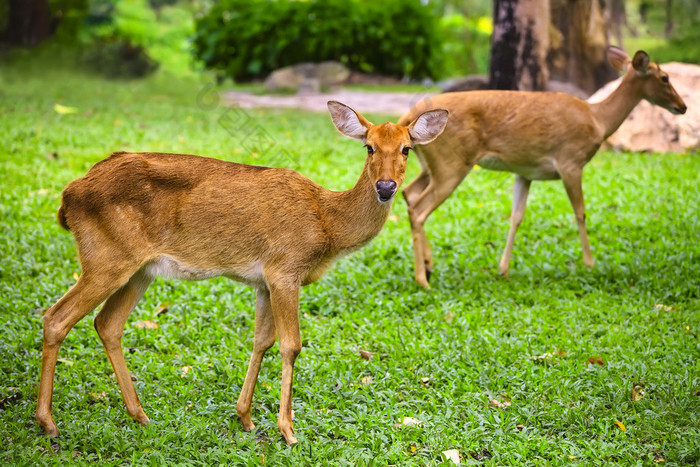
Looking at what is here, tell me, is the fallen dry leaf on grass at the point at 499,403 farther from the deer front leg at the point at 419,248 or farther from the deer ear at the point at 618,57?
the deer ear at the point at 618,57

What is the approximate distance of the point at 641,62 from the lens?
733cm

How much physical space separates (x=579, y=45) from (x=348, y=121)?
10.5 m

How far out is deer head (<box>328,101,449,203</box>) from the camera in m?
4.18

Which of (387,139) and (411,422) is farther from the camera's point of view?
(411,422)

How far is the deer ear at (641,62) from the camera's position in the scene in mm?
7230

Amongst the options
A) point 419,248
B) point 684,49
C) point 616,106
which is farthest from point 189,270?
point 684,49

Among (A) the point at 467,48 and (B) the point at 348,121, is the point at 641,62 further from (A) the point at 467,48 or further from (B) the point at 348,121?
(A) the point at 467,48

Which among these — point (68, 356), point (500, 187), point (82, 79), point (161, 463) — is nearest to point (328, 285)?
point (68, 356)

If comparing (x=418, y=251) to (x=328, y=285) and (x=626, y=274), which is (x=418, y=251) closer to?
(x=328, y=285)

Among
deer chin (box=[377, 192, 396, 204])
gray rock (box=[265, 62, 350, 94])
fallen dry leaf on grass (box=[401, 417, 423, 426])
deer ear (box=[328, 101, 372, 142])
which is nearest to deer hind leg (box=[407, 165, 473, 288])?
fallen dry leaf on grass (box=[401, 417, 423, 426])

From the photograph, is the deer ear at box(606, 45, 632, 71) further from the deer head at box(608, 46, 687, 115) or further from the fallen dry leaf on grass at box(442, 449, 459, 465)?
the fallen dry leaf on grass at box(442, 449, 459, 465)

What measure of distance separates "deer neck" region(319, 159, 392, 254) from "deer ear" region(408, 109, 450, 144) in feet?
1.19

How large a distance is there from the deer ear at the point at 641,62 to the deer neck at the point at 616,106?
0.13 meters

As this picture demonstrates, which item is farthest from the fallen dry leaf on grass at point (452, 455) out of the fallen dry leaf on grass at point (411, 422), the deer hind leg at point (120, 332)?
the deer hind leg at point (120, 332)
